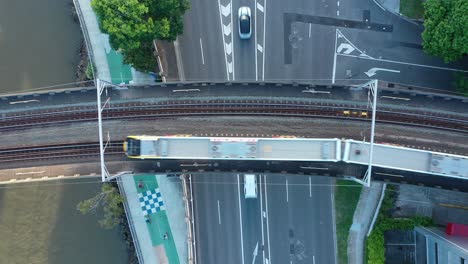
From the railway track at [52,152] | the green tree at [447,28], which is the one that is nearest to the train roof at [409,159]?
the green tree at [447,28]

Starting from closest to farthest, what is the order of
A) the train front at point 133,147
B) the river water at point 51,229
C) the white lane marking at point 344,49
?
the train front at point 133,147
the white lane marking at point 344,49
the river water at point 51,229

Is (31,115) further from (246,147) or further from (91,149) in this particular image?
(246,147)

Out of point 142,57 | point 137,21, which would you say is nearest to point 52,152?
point 142,57

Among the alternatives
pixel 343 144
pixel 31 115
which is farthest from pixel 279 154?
pixel 31 115

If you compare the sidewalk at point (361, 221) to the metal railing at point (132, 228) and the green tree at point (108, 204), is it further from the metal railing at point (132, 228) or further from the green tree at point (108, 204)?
the green tree at point (108, 204)

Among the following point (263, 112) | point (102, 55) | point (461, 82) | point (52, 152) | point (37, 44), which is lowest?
point (52, 152)

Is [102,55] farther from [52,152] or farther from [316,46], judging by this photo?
[316,46]
